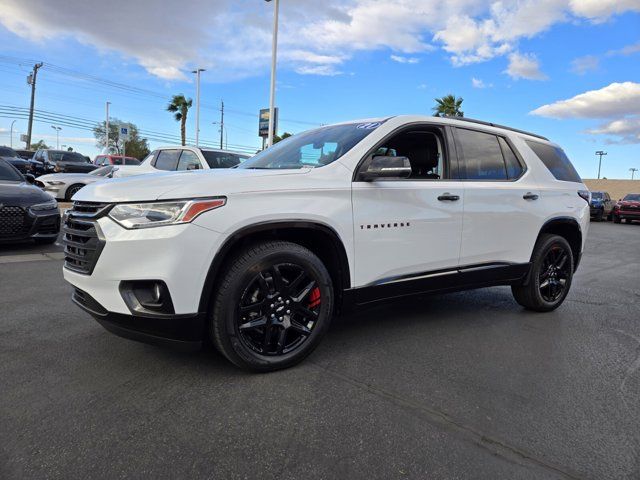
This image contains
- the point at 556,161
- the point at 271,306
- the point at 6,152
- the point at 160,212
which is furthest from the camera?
the point at 6,152

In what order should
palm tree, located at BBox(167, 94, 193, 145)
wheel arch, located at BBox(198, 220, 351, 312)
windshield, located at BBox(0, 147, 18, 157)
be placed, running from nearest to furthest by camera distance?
wheel arch, located at BBox(198, 220, 351, 312) < windshield, located at BBox(0, 147, 18, 157) < palm tree, located at BBox(167, 94, 193, 145)

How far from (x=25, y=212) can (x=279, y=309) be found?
5664mm

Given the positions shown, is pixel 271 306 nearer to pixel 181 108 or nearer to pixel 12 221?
pixel 12 221

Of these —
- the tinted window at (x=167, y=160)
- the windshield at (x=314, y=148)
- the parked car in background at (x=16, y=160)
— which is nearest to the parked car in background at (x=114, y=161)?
the parked car in background at (x=16, y=160)

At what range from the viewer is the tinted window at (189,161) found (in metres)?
8.95

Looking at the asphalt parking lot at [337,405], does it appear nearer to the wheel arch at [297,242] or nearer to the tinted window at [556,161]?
the wheel arch at [297,242]

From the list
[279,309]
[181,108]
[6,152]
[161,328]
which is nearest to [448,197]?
[279,309]

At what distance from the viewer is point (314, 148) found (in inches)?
142

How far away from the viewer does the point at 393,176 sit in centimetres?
315

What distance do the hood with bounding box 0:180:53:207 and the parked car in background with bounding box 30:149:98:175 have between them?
1412 centimetres

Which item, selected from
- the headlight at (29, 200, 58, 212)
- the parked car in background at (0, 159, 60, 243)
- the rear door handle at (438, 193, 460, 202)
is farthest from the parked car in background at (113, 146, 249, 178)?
the rear door handle at (438, 193, 460, 202)

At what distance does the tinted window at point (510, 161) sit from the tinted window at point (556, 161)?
37 centimetres

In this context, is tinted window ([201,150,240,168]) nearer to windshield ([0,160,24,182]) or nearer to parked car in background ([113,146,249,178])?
parked car in background ([113,146,249,178])

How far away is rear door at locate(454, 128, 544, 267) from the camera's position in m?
3.87
